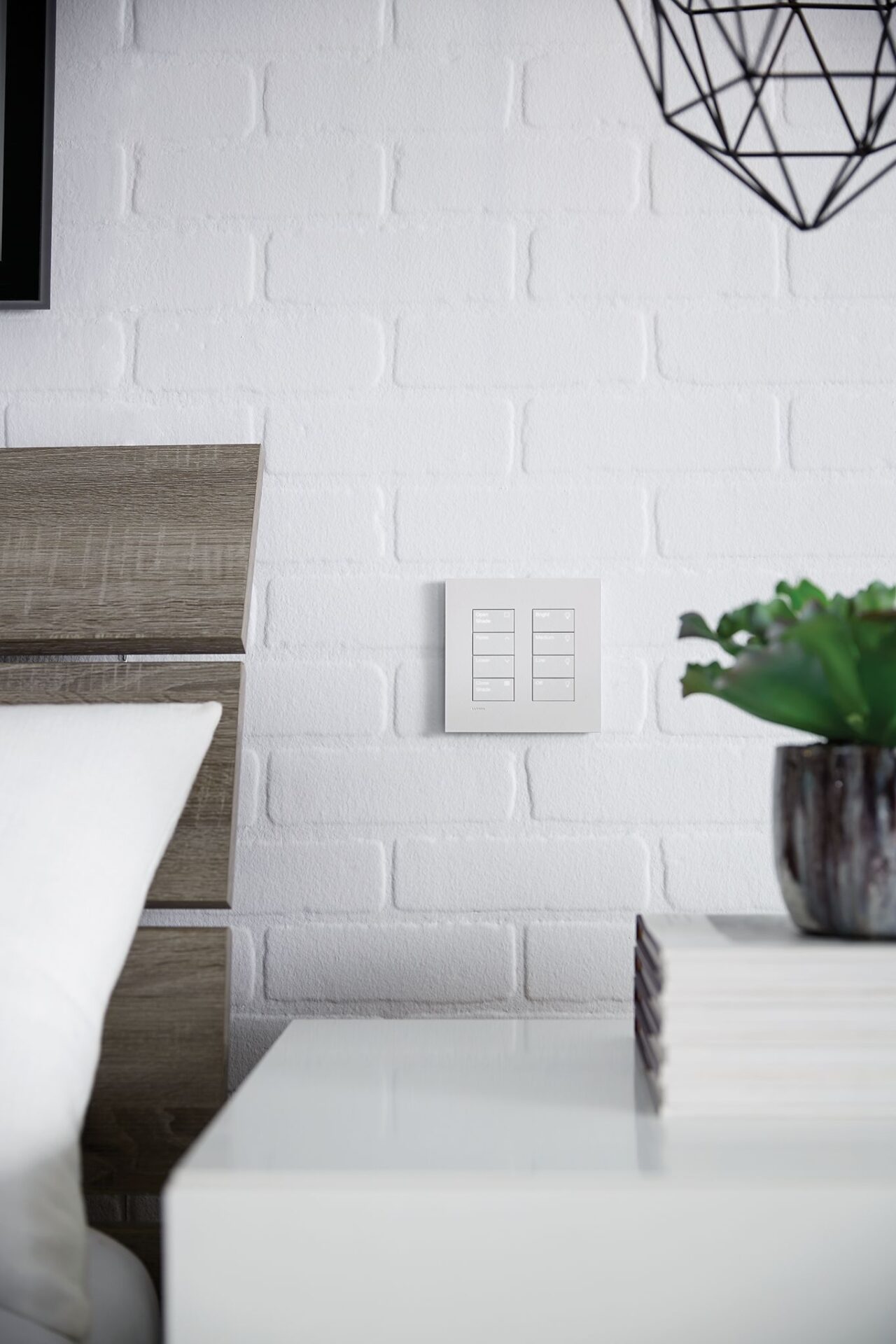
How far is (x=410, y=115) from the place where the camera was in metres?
1.12

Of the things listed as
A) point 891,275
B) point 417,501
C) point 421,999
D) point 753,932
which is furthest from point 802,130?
point 421,999

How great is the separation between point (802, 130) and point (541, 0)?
0.30m

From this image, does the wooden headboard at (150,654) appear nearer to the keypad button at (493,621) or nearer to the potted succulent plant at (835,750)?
the keypad button at (493,621)

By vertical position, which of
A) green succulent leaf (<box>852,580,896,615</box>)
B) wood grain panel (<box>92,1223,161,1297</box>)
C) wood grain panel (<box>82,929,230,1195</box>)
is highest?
green succulent leaf (<box>852,580,896,615</box>)

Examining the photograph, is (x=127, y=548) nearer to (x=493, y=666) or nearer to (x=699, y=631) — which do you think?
(x=493, y=666)

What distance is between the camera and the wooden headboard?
94 centimetres

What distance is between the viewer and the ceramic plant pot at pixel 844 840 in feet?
2.36

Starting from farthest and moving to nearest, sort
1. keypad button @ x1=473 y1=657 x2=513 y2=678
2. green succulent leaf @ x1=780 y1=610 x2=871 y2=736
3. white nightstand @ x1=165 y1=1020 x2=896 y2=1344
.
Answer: keypad button @ x1=473 y1=657 x2=513 y2=678
green succulent leaf @ x1=780 y1=610 x2=871 y2=736
white nightstand @ x1=165 y1=1020 x2=896 y2=1344

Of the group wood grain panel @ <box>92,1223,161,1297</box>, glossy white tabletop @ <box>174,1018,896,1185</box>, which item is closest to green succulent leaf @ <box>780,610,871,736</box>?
glossy white tabletop @ <box>174,1018,896,1185</box>

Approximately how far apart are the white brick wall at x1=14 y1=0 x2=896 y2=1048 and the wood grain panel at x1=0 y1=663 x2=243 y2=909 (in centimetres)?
10

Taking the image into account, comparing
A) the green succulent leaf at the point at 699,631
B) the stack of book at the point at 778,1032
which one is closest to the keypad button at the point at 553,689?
the green succulent leaf at the point at 699,631

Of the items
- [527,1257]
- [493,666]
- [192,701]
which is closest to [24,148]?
[192,701]

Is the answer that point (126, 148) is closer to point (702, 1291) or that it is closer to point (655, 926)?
point (655, 926)

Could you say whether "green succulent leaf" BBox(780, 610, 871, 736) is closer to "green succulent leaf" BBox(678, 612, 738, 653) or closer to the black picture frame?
"green succulent leaf" BBox(678, 612, 738, 653)
